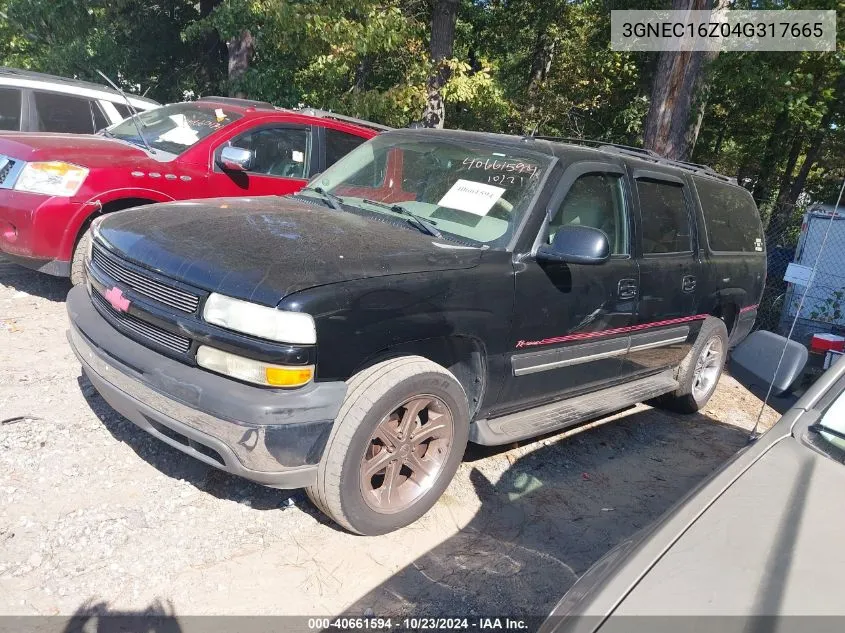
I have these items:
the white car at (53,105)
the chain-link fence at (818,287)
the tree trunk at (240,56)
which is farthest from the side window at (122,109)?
the chain-link fence at (818,287)

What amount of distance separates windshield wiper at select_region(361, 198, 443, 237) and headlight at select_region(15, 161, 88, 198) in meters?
2.61

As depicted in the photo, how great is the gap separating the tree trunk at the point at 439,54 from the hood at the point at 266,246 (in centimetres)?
789

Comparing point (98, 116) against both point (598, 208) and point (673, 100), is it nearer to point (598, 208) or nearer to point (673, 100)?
point (598, 208)

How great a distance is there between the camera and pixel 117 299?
10.2 feet

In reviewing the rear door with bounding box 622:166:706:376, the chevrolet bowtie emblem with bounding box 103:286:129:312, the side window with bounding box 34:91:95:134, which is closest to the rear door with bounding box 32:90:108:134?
the side window with bounding box 34:91:95:134

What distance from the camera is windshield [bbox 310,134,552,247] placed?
3.62 meters

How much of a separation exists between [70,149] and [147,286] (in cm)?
300

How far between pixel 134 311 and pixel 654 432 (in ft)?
12.9

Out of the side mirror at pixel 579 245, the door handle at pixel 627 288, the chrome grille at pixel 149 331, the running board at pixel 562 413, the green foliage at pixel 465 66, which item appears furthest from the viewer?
the green foliage at pixel 465 66

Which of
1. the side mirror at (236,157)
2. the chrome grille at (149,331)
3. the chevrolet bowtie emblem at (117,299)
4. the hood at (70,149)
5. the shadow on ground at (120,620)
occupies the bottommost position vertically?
the shadow on ground at (120,620)

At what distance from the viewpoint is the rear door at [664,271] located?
4336 mm

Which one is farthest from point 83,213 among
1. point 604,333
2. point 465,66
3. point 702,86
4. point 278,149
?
point 702,86

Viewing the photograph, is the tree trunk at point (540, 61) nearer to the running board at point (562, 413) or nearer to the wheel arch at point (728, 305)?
the wheel arch at point (728, 305)

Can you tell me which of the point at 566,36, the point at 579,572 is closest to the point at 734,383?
the point at 579,572
